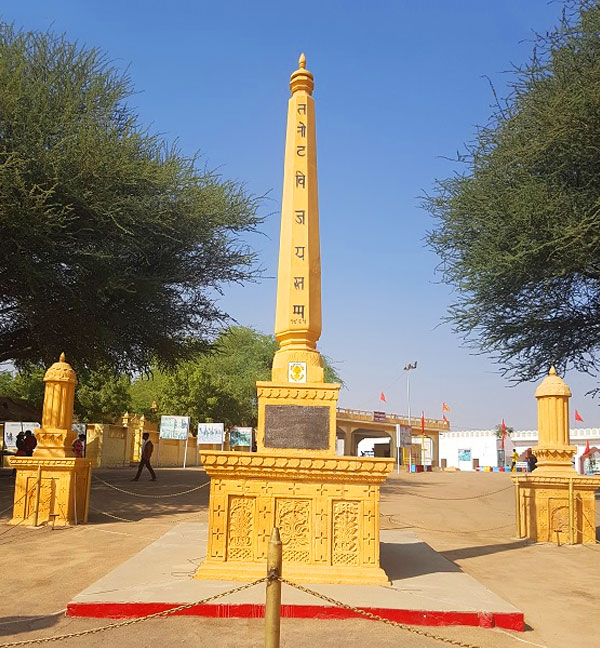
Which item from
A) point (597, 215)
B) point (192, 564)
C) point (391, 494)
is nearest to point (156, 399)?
point (391, 494)

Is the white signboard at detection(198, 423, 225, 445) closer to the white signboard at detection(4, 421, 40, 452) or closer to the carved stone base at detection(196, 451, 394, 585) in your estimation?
the white signboard at detection(4, 421, 40, 452)

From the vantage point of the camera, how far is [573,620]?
6504 mm

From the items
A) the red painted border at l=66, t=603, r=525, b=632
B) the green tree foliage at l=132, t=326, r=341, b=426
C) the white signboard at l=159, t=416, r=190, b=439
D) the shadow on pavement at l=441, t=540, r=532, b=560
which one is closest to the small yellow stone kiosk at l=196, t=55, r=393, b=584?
the red painted border at l=66, t=603, r=525, b=632

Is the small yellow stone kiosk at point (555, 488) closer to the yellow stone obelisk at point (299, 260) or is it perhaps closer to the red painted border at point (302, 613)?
the yellow stone obelisk at point (299, 260)

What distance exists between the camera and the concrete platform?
5.95 metres

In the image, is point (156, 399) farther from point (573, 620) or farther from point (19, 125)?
point (573, 620)

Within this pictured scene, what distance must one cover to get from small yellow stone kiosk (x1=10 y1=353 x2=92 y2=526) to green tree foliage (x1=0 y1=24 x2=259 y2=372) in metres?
4.19

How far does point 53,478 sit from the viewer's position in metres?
12.6

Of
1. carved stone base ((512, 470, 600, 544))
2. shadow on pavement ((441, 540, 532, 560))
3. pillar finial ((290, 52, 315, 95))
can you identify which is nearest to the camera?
pillar finial ((290, 52, 315, 95))

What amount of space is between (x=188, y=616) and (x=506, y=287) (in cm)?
1493

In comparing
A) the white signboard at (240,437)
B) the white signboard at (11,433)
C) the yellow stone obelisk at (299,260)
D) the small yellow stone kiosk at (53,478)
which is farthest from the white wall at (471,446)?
the yellow stone obelisk at (299,260)

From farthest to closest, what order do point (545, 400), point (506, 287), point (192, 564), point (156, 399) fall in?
point (156, 399)
point (506, 287)
point (545, 400)
point (192, 564)

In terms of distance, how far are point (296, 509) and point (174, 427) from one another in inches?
949

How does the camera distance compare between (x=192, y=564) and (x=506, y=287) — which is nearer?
(x=192, y=564)
